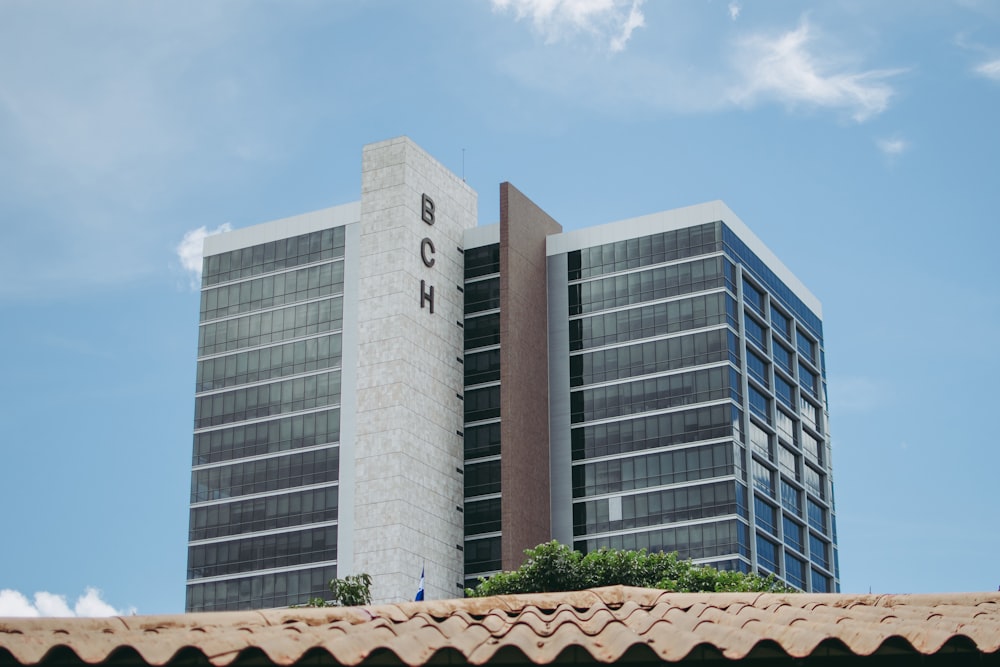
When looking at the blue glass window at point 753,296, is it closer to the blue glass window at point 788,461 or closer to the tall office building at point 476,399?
the tall office building at point 476,399

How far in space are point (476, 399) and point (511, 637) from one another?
3834 inches

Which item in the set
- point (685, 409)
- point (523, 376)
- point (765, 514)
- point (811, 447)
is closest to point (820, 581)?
point (811, 447)

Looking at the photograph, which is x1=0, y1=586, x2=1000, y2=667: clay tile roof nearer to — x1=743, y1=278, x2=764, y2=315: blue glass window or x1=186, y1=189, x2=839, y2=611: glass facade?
x1=186, y1=189, x2=839, y2=611: glass facade

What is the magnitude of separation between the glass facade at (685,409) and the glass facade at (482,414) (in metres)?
5.68

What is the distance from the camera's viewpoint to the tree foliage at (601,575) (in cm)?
6366

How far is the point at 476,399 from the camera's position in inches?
4316

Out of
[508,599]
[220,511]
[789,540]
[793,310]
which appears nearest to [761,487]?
[789,540]

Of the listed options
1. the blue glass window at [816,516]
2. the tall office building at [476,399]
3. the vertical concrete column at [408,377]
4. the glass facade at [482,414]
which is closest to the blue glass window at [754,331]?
the tall office building at [476,399]

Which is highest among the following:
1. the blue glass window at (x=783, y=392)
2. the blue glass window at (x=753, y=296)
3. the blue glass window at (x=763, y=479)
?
the blue glass window at (x=753, y=296)

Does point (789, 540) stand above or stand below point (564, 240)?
below

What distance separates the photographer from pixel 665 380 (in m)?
104

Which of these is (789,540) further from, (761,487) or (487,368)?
(487,368)

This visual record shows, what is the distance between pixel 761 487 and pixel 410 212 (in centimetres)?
3228

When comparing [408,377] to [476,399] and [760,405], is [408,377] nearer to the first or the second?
[476,399]
